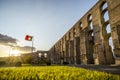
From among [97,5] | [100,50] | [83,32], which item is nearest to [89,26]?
[83,32]

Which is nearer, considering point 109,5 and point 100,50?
point 109,5

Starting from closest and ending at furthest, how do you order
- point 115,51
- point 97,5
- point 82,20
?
point 115,51
point 97,5
point 82,20

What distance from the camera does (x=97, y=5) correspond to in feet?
78.3

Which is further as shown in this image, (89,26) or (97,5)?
(89,26)

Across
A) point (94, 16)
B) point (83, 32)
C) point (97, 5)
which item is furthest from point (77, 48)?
point (97, 5)

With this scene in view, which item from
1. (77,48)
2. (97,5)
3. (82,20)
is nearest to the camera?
(97,5)

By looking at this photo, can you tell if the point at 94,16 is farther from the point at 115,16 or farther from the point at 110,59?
the point at 110,59

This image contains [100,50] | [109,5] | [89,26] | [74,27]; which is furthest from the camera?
[74,27]

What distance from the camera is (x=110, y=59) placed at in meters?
20.9

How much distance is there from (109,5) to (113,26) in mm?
3950

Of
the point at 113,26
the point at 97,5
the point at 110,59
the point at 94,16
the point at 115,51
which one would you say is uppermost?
the point at 97,5

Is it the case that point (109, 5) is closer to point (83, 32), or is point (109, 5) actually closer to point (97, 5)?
point (97, 5)

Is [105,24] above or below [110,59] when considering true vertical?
above

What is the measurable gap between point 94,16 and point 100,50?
24.8ft
